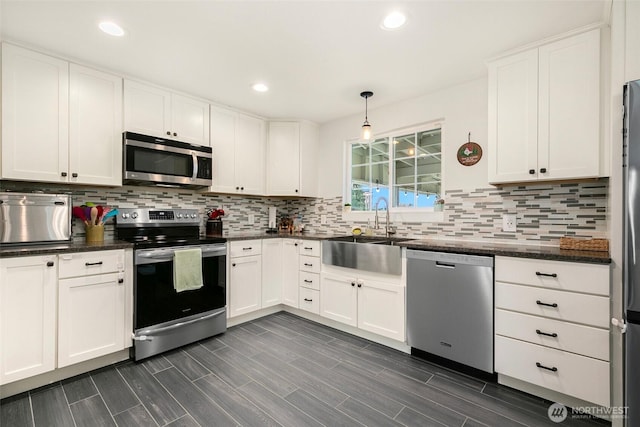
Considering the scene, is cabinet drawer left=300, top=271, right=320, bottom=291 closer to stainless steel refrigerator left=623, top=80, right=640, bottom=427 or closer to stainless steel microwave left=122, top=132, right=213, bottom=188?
stainless steel microwave left=122, top=132, right=213, bottom=188

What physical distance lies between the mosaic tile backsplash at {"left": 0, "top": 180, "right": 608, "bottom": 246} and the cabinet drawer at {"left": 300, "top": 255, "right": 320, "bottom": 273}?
0.71 m

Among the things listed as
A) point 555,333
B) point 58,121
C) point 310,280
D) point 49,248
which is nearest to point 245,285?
point 310,280

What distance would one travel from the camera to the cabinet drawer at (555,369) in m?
1.65

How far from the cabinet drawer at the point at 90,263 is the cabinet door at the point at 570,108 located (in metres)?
3.26

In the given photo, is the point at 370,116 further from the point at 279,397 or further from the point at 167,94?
the point at 279,397

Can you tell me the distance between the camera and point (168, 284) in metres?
2.49

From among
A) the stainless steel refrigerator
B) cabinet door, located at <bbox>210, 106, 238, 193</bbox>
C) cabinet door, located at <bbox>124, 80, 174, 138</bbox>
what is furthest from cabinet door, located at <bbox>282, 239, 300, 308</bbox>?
the stainless steel refrigerator

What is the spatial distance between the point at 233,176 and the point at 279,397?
2372 mm

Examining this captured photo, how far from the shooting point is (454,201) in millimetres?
2812

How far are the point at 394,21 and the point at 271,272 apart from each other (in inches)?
106

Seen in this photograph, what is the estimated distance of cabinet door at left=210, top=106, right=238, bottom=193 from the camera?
324 centimetres

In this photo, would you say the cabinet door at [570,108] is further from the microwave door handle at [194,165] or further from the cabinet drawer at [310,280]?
the microwave door handle at [194,165]

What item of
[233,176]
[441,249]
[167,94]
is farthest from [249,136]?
[441,249]

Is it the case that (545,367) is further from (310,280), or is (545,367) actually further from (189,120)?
(189,120)
